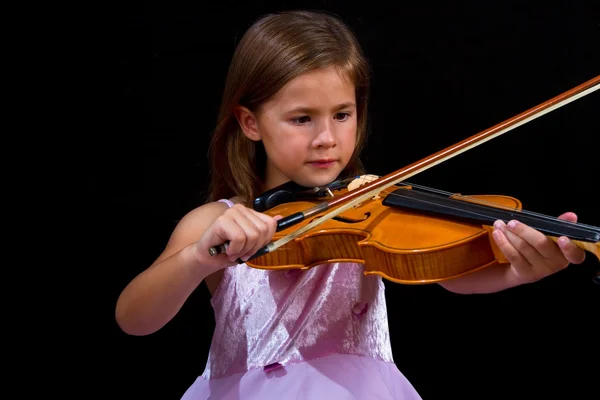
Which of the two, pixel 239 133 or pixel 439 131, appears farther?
pixel 439 131

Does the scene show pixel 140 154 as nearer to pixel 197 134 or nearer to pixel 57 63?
pixel 197 134

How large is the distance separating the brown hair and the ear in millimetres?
12

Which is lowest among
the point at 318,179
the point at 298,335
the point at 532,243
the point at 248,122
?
the point at 298,335

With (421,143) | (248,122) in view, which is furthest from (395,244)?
(421,143)

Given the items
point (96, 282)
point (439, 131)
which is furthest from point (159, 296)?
point (439, 131)

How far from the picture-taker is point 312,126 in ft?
3.60

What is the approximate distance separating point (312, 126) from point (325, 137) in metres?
0.03

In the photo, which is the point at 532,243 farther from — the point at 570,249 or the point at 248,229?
the point at 248,229

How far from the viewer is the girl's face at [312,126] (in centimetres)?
109

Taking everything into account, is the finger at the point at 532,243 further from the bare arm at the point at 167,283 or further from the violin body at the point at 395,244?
the bare arm at the point at 167,283

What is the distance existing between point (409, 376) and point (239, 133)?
0.71 m

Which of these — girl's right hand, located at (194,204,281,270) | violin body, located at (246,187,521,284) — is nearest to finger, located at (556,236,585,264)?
violin body, located at (246,187,521,284)

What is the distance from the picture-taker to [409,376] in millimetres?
1619

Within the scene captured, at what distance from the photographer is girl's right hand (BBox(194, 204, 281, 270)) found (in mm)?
826
